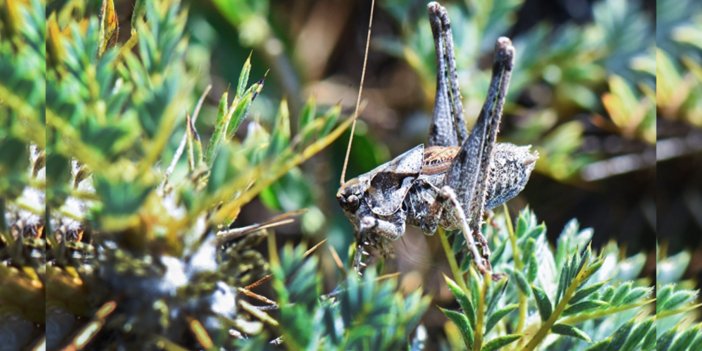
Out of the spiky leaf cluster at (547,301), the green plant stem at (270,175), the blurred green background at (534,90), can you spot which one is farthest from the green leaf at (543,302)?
the blurred green background at (534,90)

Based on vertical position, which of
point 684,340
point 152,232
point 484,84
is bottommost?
point 684,340

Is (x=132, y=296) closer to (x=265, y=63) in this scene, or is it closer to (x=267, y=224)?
(x=267, y=224)

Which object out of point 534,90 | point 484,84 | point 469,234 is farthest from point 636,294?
point 534,90

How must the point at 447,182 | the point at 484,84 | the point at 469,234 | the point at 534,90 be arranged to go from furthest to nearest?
the point at 534,90, the point at 484,84, the point at 447,182, the point at 469,234

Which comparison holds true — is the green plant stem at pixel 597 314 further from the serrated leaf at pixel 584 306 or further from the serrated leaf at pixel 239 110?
the serrated leaf at pixel 239 110

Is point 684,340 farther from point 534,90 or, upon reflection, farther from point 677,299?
point 534,90

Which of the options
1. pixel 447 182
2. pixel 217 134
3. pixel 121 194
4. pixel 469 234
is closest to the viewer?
pixel 121 194

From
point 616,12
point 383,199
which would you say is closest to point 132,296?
point 383,199

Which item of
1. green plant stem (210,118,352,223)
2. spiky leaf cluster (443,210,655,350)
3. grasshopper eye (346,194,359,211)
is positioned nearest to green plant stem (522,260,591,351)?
spiky leaf cluster (443,210,655,350)
